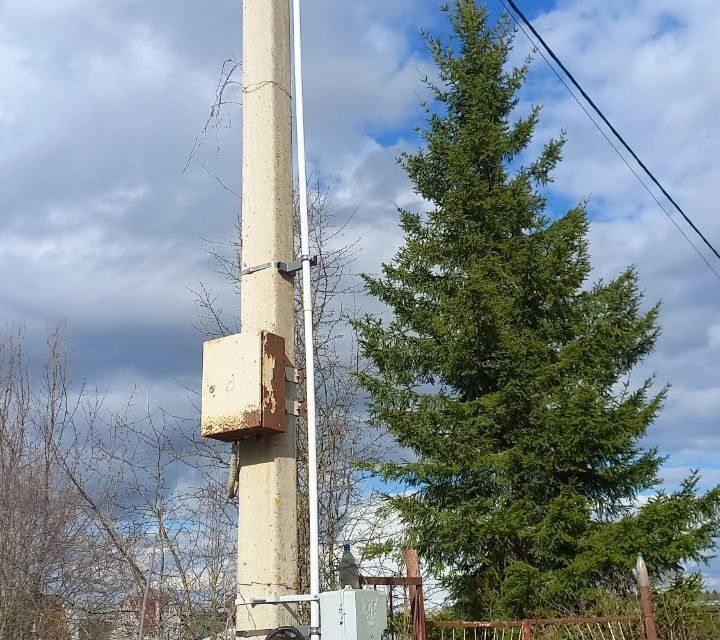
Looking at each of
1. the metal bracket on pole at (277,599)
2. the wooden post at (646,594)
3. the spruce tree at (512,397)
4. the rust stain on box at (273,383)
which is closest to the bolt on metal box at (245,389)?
the rust stain on box at (273,383)

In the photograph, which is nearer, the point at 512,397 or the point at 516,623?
the point at 516,623

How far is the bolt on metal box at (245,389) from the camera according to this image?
297 centimetres

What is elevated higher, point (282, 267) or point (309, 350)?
point (282, 267)

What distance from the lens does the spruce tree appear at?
32.8 feet

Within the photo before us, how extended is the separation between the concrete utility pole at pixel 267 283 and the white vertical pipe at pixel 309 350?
6 cm

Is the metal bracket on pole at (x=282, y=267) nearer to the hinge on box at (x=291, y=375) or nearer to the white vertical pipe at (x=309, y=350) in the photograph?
the white vertical pipe at (x=309, y=350)

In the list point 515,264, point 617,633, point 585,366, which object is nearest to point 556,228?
point 515,264

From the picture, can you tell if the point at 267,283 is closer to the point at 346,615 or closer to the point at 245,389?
the point at 245,389

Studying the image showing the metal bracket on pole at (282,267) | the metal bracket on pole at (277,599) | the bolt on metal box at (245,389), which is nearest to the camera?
the metal bracket on pole at (277,599)

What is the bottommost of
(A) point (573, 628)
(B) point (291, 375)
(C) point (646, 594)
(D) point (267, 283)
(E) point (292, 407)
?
(A) point (573, 628)

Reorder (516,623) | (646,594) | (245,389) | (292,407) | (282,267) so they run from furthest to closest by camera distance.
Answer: (516,623) → (646,594) → (282,267) → (292,407) → (245,389)

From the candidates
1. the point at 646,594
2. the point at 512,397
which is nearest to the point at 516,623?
the point at 646,594

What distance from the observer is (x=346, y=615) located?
9.55 ft

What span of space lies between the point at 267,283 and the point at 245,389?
47 cm
